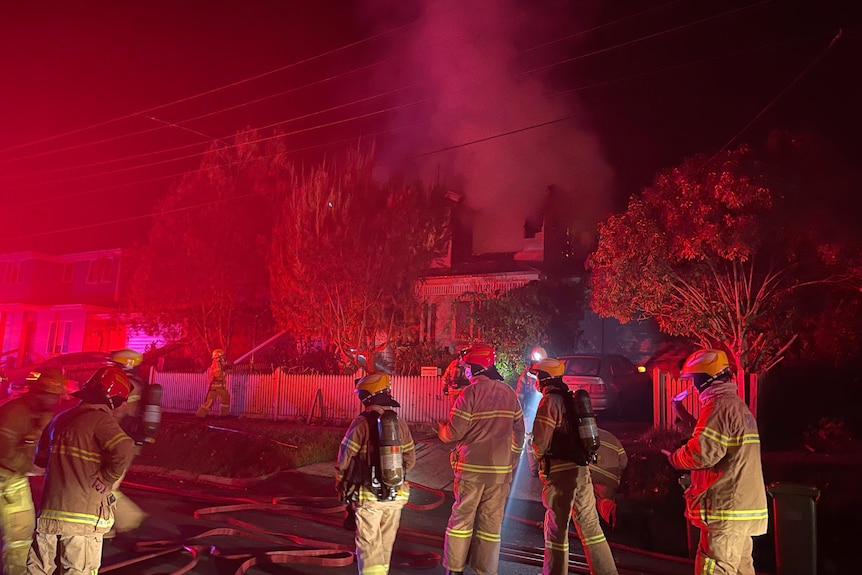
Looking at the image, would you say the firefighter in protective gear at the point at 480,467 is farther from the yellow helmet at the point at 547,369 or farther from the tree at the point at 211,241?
the tree at the point at 211,241

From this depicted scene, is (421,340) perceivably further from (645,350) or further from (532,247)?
(645,350)

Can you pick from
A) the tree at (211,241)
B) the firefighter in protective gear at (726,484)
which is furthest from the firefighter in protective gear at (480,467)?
the tree at (211,241)

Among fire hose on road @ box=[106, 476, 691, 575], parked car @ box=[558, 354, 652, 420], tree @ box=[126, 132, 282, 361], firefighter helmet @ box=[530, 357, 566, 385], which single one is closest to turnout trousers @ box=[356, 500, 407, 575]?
fire hose on road @ box=[106, 476, 691, 575]

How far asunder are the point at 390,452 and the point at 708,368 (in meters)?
2.29

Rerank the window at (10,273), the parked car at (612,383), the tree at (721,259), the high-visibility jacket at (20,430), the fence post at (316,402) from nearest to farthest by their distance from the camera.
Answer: the high-visibility jacket at (20,430) → the tree at (721,259) → the parked car at (612,383) → the fence post at (316,402) → the window at (10,273)

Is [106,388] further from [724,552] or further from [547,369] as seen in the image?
[724,552]

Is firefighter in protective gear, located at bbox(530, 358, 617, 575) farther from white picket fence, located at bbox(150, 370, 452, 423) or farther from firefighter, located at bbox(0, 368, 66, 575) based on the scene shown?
white picket fence, located at bbox(150, 370, 452, 423)

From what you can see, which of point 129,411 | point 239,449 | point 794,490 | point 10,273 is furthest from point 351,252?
point 10,273

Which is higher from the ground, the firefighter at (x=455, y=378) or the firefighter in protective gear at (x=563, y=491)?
the firefighter at (x=455, y=378)

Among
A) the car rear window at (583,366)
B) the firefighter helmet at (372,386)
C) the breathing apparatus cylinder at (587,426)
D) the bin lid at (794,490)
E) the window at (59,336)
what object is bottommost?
the bin lid at (794,490)

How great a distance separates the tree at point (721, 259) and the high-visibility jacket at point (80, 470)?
9.49 m

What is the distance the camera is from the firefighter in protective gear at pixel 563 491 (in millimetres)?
5262

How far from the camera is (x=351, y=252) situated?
16.8 m

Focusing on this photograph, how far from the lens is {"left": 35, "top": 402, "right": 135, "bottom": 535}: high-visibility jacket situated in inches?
158
